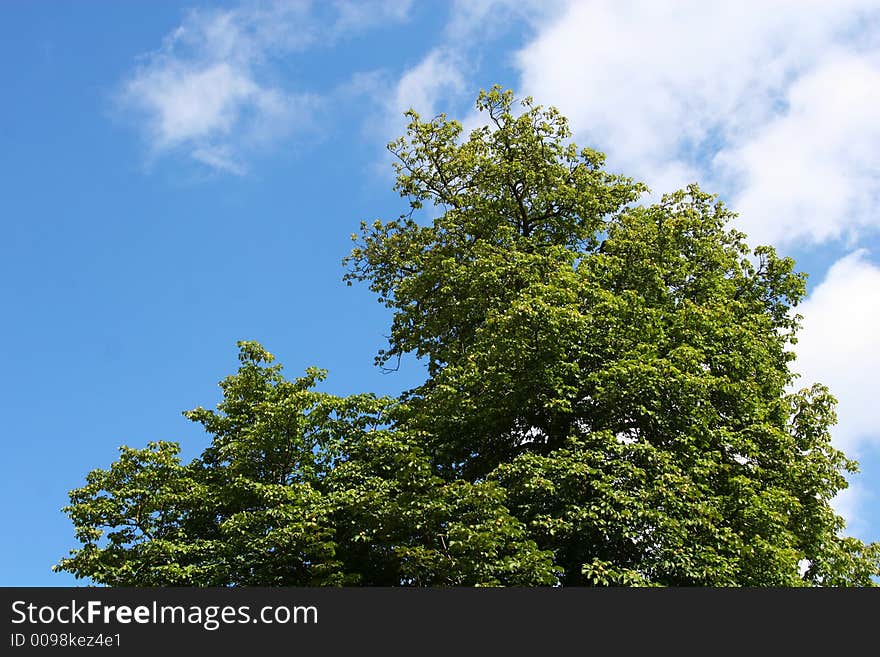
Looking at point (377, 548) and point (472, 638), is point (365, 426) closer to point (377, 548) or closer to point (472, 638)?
point (377, 548)

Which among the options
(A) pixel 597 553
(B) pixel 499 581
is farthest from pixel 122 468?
(A) pixel 597 553

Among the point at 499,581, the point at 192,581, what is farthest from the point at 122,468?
the point at 499,581

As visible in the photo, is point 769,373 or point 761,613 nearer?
point 761,613

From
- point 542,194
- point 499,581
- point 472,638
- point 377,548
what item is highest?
point 542,194

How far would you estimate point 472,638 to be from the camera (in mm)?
15484

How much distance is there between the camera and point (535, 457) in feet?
74.8

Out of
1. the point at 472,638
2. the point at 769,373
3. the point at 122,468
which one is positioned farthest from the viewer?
the point at 769,373

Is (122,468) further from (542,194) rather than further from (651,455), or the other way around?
(542,194)

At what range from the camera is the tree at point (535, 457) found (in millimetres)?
21719

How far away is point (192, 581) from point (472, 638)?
9858 millimetres

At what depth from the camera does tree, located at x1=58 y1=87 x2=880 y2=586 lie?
21719 mm

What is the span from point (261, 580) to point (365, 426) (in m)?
5.34

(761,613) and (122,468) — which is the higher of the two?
(122,468)

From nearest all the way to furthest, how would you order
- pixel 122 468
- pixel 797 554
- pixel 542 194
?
pixel 797 554, pixel 122 468, pixel 542 194
